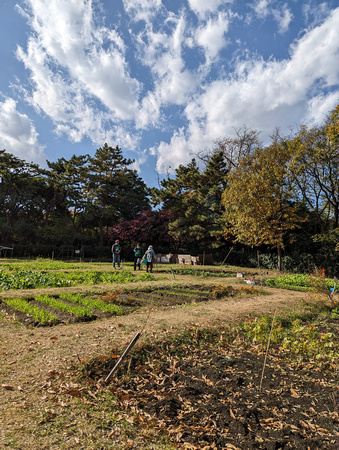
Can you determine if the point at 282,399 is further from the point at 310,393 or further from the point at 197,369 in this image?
the point at 197,369

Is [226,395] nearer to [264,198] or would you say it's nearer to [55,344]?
[55,344]

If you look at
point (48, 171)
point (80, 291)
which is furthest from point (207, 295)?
point (48, 171)

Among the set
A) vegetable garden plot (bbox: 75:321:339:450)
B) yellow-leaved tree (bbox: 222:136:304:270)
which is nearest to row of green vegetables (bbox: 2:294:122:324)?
vegetable garden plot (bbox: 75:321:339:450)

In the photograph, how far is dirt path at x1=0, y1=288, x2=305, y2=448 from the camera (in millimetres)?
2504

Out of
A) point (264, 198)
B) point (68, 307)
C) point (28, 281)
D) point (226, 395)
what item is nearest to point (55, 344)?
point (68, 307)

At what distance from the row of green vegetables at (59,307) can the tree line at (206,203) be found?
8.73 meters

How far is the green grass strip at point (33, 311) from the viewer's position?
494 cm

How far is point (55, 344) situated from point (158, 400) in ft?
6.33

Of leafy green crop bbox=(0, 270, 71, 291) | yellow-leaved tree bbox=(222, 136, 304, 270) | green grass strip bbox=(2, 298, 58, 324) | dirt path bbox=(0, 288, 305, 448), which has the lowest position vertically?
dirt path bbox=(0, 288, 305, 448)

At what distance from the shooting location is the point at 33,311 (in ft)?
17.4

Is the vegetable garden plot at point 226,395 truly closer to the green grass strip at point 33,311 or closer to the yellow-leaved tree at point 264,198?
the green grass strip at point 33,311

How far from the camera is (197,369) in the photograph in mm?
3311

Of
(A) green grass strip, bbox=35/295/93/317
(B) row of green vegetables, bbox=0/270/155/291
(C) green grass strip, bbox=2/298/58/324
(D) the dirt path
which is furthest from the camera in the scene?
(B) row of green vegetables, bbox=0/270/155/291

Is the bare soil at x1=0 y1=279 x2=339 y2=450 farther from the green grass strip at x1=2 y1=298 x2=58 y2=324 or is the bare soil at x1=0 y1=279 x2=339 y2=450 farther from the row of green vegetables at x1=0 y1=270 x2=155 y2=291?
the row of green vegetables at x1=0 y1=270 x2=155 y2=291
